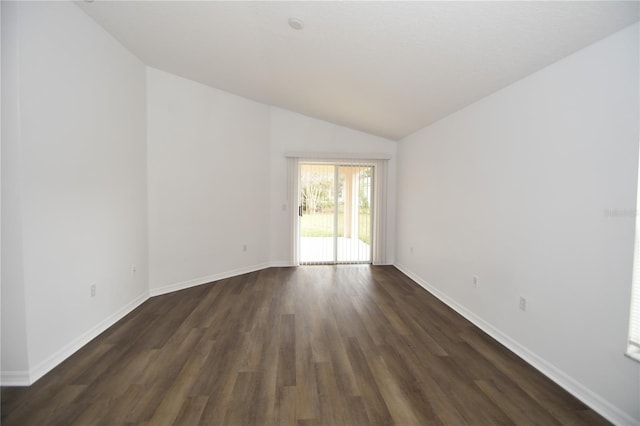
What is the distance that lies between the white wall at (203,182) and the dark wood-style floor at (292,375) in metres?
0.96

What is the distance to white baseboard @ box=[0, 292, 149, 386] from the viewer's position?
1982 mm

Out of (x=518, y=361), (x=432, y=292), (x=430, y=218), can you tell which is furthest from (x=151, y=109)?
(x=518, y=361)

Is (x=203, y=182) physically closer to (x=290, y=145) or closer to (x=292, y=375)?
(x=290, y=145)

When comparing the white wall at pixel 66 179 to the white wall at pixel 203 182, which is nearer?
the white wall at pixel 66 179

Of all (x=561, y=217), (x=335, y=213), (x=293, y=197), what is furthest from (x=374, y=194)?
(x=561, y=217)

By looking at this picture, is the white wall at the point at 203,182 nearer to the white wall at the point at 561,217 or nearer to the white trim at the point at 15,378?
the white trim at the point at 15,378

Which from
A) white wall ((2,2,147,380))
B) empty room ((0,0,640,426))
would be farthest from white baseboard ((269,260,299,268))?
white wall ((2,2,147,380))

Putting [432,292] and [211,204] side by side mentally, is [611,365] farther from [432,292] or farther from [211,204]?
[211,204]

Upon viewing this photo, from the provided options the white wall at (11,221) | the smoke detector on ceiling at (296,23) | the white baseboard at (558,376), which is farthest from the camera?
the smoke detector on ceiling at (296,23)

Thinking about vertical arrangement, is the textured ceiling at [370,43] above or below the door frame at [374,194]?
above

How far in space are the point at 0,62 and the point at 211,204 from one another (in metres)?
2.66

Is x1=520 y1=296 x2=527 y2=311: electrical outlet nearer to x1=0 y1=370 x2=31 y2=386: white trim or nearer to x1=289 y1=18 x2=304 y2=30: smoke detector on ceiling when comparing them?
x1=289 y1=18 x2=304 y2=30: smoke detector on ceiling

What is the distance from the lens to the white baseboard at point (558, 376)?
169cm

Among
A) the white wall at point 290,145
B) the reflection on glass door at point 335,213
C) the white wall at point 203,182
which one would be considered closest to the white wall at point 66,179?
the white wall at point 203,182
